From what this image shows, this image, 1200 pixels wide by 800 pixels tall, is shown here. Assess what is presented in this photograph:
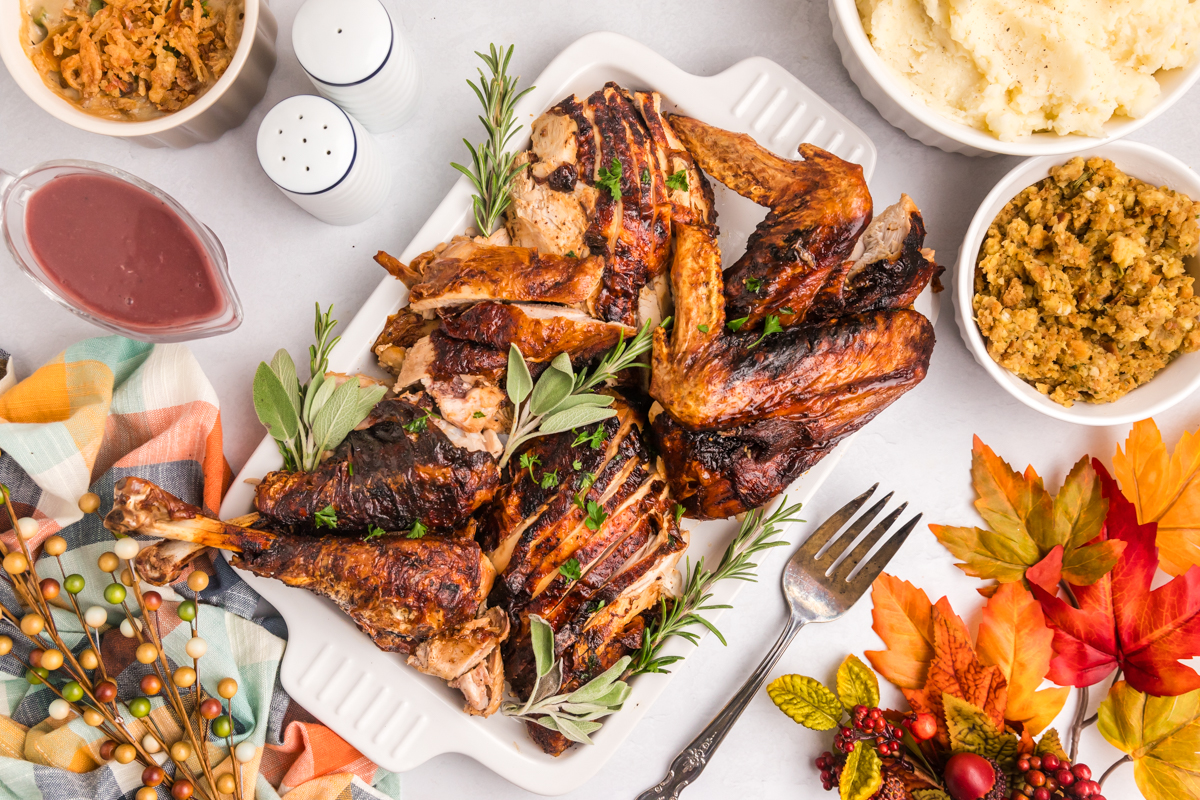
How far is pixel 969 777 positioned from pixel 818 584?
75 cm

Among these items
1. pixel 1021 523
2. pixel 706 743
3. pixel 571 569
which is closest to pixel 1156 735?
pixel 1021 523

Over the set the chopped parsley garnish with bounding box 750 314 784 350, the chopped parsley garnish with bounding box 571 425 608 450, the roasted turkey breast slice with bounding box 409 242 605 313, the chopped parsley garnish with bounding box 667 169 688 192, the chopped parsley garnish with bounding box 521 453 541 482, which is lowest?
the chopped parsley garnish with bounding box 521 453 541 482

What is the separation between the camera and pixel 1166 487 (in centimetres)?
261

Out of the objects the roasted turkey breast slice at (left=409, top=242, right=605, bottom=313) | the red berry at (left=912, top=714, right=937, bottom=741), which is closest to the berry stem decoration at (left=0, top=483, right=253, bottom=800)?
the roasted turkey breast slice at (left=409, top=242, right=605, bottom=313)

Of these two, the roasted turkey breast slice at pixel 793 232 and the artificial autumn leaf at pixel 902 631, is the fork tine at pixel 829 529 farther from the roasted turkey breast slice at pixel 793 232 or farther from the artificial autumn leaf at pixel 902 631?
the roasted turkey breast slice at pixel 793 232

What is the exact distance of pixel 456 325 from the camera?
2.08 m

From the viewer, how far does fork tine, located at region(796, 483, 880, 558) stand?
2.61m

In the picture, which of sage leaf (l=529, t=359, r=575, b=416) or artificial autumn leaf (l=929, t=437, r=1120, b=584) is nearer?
sage leaf (l=529, t=359, r=575, b=416)

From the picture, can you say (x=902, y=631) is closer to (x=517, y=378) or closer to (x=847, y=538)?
(x=847, y=538)

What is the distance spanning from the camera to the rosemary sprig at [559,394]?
1970 mm

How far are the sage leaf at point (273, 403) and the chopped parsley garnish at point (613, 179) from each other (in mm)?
1050

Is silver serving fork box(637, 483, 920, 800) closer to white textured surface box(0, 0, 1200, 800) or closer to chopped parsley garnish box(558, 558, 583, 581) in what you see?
white textured surface box(0, 0, 1200, 800)

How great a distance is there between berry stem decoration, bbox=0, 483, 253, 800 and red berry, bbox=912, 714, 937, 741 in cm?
216

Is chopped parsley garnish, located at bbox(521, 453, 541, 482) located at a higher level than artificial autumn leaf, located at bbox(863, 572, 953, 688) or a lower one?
higher
